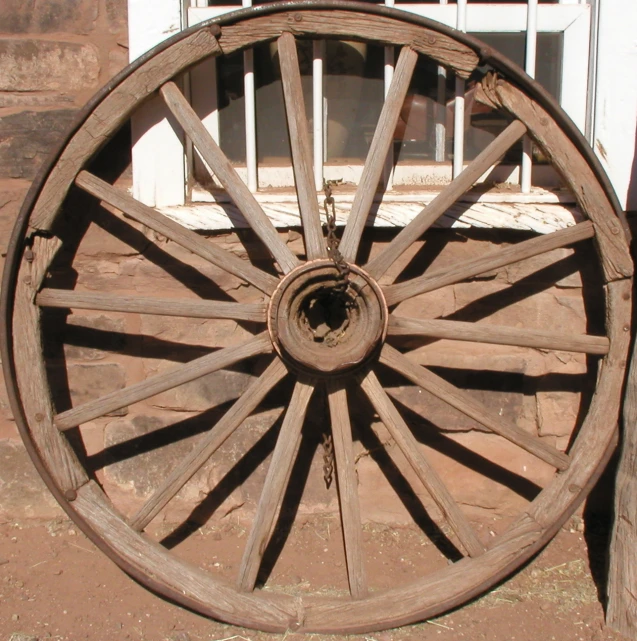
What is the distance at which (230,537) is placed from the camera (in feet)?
7.65

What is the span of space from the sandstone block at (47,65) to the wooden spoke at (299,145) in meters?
0.60

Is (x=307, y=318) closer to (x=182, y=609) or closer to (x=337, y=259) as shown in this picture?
(x=337, y=259)

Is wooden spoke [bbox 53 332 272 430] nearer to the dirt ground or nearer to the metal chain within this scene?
the metal chain

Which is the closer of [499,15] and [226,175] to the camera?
[226,175]

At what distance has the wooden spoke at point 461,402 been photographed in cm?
204

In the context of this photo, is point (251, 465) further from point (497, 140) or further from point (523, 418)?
point (497, 140)

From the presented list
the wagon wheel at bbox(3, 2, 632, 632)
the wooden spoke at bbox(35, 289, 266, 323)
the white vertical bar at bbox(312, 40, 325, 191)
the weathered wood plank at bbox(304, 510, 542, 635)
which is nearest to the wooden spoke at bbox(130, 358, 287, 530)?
the wagon wheel at bbox(3, 2, 632, 632)

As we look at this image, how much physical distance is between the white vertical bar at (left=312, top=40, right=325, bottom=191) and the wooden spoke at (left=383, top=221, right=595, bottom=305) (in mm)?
457

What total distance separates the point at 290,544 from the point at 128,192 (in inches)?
47.9

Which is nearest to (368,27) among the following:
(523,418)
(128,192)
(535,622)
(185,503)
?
(128,192)

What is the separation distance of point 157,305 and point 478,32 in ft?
Answer: 4.26

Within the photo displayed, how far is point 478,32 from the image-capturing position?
2252 mm

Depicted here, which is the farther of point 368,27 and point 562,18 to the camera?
point 562,18

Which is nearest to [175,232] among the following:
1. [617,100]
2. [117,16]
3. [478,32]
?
[117,16]
